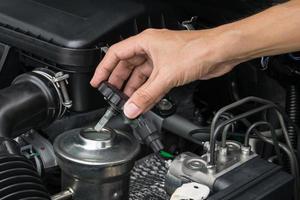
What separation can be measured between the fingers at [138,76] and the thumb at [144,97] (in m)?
0.18

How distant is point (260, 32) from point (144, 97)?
8.5 inches

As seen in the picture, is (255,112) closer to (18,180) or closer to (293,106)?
(293,106)

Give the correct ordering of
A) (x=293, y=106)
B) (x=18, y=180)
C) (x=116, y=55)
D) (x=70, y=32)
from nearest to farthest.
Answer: (x=18, y=180) → (x=116, y=55) → (x=70, y=32) → (x=293, y=106)

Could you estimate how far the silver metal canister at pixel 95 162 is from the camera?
2.69 feet

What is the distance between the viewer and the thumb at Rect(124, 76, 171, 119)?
0.85m

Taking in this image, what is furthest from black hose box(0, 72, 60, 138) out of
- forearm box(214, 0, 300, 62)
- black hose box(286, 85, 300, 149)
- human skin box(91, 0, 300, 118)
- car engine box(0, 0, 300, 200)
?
black hose box(286, 85, 300, 149)

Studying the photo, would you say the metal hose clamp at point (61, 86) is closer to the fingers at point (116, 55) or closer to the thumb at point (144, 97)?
the fingers at point (116, 55)

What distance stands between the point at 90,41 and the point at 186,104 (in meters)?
0.31

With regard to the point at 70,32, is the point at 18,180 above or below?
below

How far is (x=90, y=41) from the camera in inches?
41.9

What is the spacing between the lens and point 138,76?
105 cm

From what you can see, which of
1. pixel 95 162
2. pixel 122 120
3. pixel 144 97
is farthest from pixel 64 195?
pixel 122 120

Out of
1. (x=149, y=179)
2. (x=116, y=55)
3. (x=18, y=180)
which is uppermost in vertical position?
(x=116, y=55)

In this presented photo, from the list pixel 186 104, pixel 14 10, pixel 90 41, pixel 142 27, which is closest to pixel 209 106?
pixel 186 104
